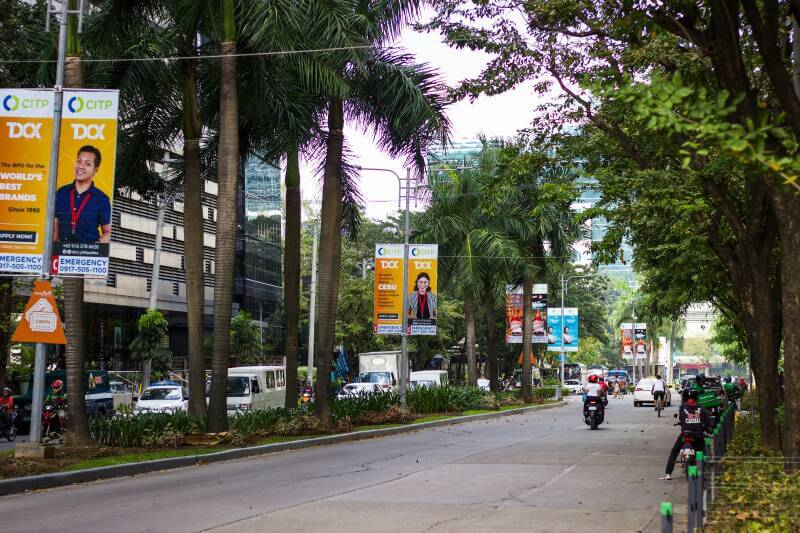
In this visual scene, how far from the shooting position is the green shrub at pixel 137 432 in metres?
20.7

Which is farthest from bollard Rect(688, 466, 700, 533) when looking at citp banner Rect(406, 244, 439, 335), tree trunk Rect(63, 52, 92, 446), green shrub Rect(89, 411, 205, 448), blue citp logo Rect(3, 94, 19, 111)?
citp banner Rect(406, 244, 439, 335)

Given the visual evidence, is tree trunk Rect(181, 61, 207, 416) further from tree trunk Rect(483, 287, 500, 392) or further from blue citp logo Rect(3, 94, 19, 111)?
tree trunk Rect(483, 287, 500, 392)

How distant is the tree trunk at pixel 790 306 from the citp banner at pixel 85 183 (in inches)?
455

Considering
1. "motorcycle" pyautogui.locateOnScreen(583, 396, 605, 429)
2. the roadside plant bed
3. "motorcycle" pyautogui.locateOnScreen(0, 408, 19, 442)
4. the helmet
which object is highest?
the helmet

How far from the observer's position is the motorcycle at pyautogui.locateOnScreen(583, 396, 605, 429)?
32.8 meters

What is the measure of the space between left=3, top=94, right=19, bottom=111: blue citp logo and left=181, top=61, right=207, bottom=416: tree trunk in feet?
24.4

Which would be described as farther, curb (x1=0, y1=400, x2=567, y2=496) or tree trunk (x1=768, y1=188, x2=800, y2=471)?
curb (x1=0, y1=400, x2=567, y2=496)

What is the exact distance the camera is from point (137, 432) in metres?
20.8

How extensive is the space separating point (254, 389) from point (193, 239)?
12.0 meters

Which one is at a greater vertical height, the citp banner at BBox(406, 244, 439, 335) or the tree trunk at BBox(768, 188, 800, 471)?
the citp banner at BBox(406, 244, 439, 335)

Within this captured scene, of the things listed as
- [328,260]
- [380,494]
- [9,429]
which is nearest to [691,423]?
[380,494]

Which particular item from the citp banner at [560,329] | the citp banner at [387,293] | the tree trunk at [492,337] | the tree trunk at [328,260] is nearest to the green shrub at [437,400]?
the citp banner at [387,293]

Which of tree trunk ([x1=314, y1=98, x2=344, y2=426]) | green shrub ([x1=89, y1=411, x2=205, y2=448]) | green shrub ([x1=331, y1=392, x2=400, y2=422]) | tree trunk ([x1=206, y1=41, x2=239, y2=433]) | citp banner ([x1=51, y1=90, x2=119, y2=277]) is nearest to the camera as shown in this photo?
citp banner ([x1=51, y1=90, x2=119, y2=277])

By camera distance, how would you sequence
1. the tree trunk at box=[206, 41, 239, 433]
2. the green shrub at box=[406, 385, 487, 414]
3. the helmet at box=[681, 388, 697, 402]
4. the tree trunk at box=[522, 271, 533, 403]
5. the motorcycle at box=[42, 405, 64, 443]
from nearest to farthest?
the helmet at box=[681, 388, 697, 402] < the tree trunk at box=[206, 41, 239, 433] < the motorcycle at box=[42, 405, 64, 443] < the green shrub at box=[406, 385, 487, 414] < the tree trunk at box=[522, 271, 533, 403]
